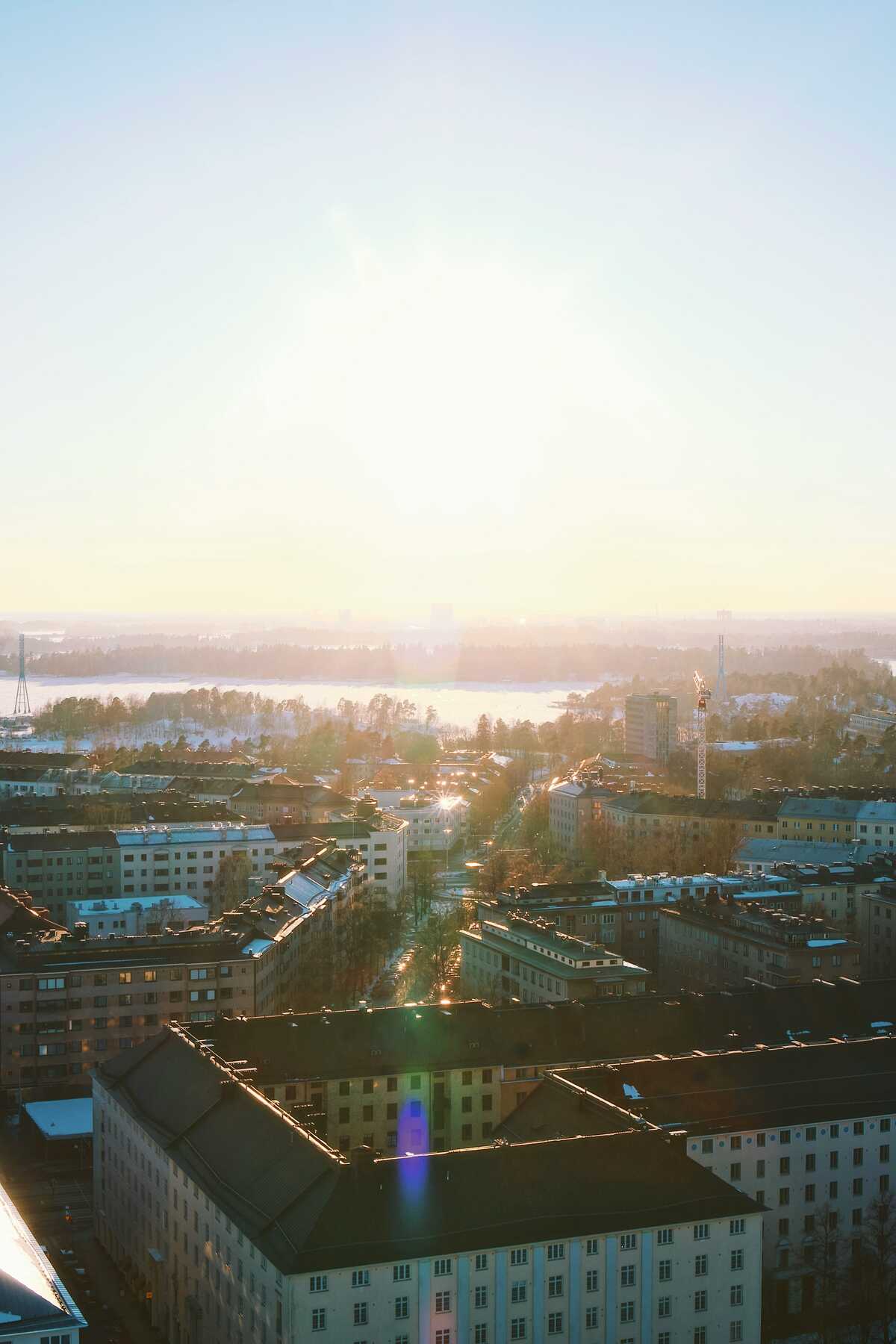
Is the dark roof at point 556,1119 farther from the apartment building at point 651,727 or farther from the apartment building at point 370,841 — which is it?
the apartment building at point 651,727

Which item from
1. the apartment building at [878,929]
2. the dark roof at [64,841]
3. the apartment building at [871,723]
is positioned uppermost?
the apartment building at [871,723]

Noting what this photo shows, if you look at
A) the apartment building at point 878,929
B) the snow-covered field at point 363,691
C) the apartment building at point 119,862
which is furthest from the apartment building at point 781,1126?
the snow-covered field at point 363,691

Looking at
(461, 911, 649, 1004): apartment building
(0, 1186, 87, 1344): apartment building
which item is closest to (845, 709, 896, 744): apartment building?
(461, 911, 649, 1004): apartment building

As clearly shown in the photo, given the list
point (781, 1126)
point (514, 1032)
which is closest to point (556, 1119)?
point (781, 1126)

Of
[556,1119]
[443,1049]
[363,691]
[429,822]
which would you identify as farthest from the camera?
[363,691]

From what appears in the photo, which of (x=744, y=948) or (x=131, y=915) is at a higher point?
(x=744, y=948)

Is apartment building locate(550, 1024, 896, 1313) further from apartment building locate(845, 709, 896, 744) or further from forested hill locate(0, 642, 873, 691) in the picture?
forested hill locate(0, 642, 873, 691)

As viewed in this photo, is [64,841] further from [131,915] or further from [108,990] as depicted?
[108,990]
